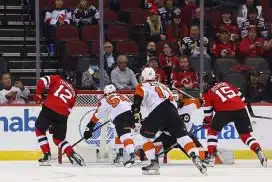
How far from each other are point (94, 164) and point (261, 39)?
403 cm

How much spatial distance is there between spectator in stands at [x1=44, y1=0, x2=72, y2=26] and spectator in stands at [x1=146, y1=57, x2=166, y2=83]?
1642 millimetres

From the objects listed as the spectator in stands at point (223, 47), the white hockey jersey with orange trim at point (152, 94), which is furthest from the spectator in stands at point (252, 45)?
the white hockey jersey with orange trim at point (152, 94)

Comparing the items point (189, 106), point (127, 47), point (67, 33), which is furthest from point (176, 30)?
point (189, 106)

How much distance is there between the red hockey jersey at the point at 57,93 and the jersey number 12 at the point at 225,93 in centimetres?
196

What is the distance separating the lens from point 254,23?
1728 cm

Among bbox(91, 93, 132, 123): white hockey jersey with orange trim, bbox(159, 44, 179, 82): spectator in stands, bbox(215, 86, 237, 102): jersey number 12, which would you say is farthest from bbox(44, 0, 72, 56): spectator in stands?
bbox(215, 86, 237, 102): jersey number 12

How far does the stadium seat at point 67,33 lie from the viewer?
53.5ft

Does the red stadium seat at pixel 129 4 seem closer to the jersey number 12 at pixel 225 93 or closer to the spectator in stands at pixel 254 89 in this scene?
the spectator in stands at pixel 254 89

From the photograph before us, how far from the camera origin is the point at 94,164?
14.3 meters

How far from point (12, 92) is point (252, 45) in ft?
13.1

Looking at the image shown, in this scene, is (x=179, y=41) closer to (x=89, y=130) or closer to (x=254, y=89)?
(x=254, y=89)

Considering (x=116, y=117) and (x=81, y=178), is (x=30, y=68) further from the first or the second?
(x=81, y=178)

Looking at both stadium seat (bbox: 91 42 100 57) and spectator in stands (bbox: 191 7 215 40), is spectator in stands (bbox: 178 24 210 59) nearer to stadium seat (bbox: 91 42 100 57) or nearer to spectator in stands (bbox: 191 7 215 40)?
spectator in stands (bbox: 191 7 215 40)

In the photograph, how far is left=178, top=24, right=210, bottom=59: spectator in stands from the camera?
16266 millimetres
